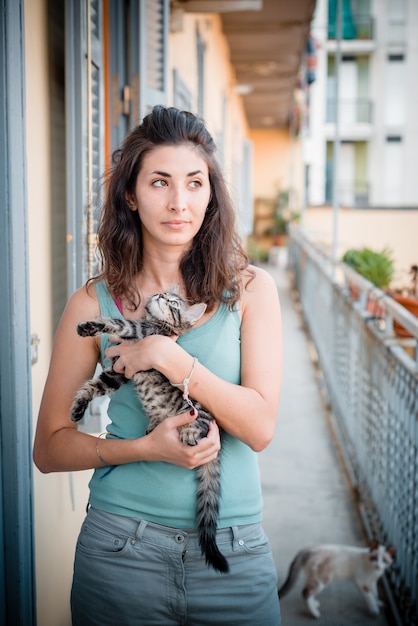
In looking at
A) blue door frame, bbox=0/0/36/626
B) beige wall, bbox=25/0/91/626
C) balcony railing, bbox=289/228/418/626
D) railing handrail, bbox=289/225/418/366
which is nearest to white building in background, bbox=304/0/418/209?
railing handrail, bbox=289/225/418/366

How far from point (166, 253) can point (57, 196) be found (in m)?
0.89

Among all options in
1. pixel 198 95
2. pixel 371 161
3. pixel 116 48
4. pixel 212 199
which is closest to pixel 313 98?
pixel 371 161

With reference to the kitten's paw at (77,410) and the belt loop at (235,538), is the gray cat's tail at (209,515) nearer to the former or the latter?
the belt loop at (235,538)

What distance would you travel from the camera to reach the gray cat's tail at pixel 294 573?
9.49 feet

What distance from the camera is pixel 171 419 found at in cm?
132

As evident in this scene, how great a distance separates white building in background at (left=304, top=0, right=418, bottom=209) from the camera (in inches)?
802

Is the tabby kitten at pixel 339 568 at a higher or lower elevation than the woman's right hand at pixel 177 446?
lower

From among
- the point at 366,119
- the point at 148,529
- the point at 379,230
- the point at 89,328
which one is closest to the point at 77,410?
the point at 89,328

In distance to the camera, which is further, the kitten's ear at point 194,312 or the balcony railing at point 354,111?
the balcony railing at point 354,111

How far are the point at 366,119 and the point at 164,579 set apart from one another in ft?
75.3

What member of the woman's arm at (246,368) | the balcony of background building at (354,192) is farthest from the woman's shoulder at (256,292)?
the balcony of background building at (354,192)

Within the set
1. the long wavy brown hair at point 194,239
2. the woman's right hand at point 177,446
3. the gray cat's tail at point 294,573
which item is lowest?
the gray cat's tail at point 294,573

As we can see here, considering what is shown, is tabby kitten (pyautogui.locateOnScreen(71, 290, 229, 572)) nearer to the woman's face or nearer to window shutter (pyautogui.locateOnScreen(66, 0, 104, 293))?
the woman's face

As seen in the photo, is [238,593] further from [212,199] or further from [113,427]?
[212,199]
